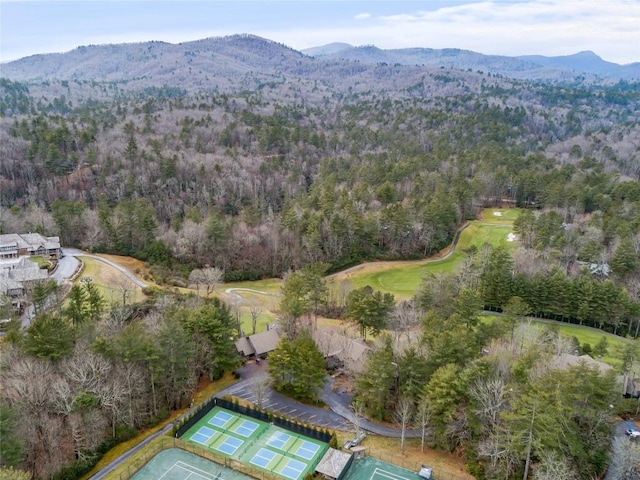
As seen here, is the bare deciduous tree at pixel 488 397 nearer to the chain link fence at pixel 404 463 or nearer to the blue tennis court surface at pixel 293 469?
the chain link fence at pixel 404 463

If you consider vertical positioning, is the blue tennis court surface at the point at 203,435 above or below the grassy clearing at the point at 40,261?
below

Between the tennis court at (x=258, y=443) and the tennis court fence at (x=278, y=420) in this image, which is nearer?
the tennis court at (x=258, y=443)

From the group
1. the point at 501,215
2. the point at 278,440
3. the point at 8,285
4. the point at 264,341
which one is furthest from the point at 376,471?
the point at 501,215

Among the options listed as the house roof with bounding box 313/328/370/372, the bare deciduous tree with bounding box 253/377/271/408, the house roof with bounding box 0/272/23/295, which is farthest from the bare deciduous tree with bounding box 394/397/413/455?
the house roof with bounding box 0/272/23/295

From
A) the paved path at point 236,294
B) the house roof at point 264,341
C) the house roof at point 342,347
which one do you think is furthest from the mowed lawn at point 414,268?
the house roof at point 264,341

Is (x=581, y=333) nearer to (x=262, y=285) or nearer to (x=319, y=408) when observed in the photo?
(x=319, y=408)

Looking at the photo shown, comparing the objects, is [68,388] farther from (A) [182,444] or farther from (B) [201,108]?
(B) [201,108]

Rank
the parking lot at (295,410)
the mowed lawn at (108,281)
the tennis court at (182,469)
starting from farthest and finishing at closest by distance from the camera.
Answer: the mowed lawn at (108,281) < the parking lot at (295,410) < the tennis court at (182,469)
